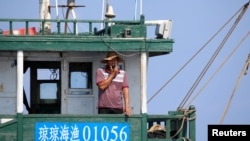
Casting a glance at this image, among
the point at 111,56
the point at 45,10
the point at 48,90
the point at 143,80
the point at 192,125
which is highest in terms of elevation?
the point at 45,10

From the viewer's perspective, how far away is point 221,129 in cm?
Answer: 2445

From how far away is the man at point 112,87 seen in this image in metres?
23.6

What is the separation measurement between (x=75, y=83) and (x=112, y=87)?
5.27 ft

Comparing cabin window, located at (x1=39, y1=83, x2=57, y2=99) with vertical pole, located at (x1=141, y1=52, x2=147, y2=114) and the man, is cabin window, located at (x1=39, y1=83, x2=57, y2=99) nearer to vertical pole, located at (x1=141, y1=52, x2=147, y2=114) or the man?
the man

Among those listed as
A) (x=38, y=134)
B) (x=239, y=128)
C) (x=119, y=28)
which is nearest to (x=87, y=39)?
(x=119, y=28)

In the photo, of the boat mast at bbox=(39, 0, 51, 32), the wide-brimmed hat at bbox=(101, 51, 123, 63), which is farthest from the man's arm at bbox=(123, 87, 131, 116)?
the boat mast at bbox=(39, 0, 51, 32)

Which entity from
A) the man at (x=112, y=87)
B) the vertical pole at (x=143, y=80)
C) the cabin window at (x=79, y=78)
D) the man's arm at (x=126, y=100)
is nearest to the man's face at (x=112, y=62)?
the man at (x=112, y=87)

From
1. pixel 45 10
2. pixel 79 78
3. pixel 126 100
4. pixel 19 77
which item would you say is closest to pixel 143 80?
pixel 126 100

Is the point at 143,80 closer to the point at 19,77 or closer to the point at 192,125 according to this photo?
the point at 192,125

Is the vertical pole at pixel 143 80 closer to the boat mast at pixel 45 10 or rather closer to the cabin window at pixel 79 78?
the cabin window at pixel 79 78

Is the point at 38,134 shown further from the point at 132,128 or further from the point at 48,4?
the point at 48,4

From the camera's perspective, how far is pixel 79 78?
25.0 m

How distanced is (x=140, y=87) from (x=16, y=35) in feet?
9.88

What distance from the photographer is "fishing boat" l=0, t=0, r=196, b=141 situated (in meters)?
23.7
